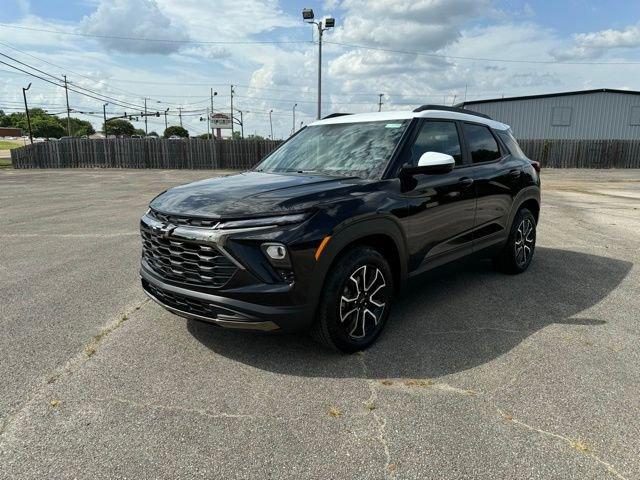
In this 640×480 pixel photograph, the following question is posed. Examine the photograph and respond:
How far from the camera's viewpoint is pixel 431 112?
4.43 meters

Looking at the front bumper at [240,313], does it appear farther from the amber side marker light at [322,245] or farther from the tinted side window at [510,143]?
the tinted side window at [510,143]

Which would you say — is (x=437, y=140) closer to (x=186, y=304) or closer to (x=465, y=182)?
(x=465, y=182)

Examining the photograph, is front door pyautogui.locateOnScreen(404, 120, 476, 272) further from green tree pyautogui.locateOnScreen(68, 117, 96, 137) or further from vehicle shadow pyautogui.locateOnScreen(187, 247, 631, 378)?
green tree pyautogui.locateOnScreen(68, 117, 96, 137)

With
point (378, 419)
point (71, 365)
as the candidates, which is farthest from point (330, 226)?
point (71, 365)

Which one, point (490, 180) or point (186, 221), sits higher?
point (490, 180)

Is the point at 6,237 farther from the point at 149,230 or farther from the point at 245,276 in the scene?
the point at 245,276

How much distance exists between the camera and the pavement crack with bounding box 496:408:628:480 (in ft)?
7.79

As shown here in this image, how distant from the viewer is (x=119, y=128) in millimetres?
127500

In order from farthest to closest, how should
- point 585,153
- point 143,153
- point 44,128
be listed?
point 44,128 < point 143,153 < point 585,153

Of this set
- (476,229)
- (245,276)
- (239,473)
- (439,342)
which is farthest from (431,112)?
(239,473)

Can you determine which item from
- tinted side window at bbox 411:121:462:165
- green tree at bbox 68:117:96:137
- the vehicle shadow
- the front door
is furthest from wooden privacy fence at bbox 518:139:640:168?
green tree at bbox 68:117:96:137

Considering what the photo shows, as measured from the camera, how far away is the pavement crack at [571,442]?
2.38 metres

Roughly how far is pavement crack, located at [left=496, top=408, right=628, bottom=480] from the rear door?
2290 mm

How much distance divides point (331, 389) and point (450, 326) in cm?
149
